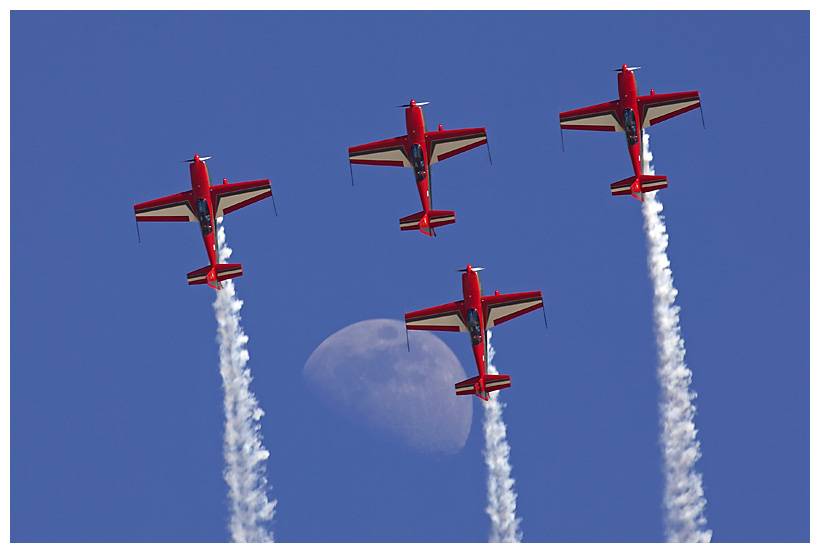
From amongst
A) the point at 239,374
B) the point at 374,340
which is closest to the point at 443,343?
the point at 374,340

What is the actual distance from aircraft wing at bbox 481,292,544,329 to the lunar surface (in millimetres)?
14486

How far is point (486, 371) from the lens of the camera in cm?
10162

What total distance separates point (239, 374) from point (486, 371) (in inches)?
615

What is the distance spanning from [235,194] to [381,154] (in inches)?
340

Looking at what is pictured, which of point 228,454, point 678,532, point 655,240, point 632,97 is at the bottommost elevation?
point 678,532

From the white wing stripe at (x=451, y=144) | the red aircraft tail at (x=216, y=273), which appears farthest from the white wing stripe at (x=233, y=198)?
the white wing stripe at (x=451, y=144)

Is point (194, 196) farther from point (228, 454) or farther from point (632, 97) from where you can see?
point (632, 97)

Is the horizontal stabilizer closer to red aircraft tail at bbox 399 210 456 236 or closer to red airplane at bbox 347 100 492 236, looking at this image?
red aircraft tail at bbox 399 210 456 236

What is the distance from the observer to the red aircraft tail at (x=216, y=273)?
333 feet

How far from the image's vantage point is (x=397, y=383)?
4616 inches

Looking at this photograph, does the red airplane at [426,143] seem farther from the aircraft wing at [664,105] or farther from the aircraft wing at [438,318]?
the aircraft wing at [664,105]

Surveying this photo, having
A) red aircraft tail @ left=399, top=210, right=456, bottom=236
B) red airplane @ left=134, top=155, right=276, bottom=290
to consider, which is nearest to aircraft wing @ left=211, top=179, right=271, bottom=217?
red airplane @ left=134, top=155, right=276, bottom=290

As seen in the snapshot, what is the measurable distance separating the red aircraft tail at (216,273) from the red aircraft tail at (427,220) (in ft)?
30.9

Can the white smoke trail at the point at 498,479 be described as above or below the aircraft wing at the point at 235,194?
below
